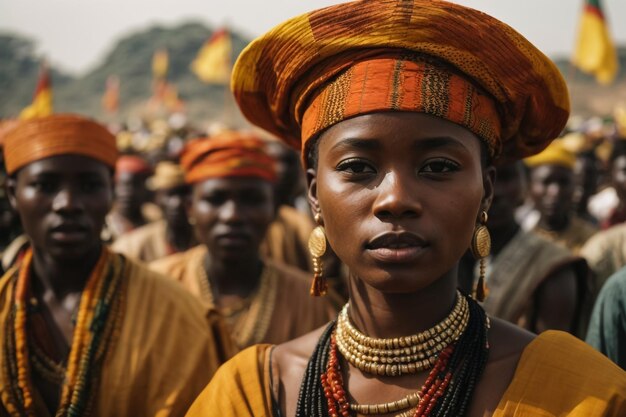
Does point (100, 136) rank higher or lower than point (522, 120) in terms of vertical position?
higher

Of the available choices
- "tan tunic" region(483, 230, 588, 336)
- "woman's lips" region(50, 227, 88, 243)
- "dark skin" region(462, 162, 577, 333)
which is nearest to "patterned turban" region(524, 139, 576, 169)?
"dark skin" region(462, 162, 577, 333)

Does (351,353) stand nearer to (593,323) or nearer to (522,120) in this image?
(522,120)

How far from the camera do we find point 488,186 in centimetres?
242

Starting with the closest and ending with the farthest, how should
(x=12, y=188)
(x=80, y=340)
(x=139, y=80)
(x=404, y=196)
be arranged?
1. (x=404, y=196)
2. (x=80, y=340)
3. (x=12, y=188)
4. (x=139, y=80)

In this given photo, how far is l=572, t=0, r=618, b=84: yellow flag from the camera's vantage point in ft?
41.0

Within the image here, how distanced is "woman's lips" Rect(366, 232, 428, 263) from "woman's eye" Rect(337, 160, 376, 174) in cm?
20

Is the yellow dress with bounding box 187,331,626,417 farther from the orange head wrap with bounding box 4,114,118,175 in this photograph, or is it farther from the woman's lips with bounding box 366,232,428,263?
the orange head wrap with bounding box 4,114,118,175

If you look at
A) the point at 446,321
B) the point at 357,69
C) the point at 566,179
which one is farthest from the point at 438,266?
the point at 566,179

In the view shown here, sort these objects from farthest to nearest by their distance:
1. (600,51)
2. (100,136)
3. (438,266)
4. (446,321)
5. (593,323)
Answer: (600,51) < (100,136) < (593,323) < (446,321) < (438,266)

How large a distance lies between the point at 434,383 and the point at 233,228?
306cm

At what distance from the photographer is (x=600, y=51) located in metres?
12.7

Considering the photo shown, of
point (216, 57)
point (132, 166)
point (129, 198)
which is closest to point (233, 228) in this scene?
point (129, 198)

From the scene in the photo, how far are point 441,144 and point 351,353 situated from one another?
72cm

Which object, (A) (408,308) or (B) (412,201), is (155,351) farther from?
(B) (412,201)
